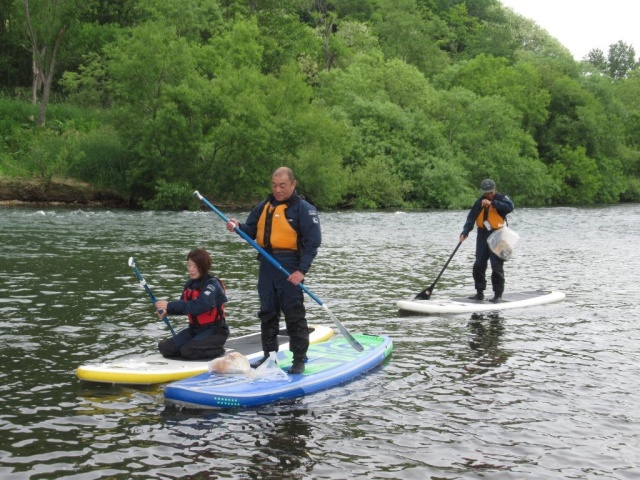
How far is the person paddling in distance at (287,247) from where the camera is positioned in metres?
8.42

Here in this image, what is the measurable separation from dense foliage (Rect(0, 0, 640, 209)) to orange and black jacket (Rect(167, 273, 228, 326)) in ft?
102

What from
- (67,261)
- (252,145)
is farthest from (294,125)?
(67,261)

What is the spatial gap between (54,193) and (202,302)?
106 ft

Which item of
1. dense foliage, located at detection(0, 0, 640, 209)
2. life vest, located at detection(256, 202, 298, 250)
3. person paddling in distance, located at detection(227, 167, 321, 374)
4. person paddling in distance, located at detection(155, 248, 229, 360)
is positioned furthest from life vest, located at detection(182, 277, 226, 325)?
dense foliage, located at detection(0, 0, 640, 209)

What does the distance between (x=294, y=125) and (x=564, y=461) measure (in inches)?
1496

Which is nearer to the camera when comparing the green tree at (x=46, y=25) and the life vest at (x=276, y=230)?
the life vest at (x=276, y=230)

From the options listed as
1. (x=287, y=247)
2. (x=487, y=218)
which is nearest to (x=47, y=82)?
(x=487, y=218)

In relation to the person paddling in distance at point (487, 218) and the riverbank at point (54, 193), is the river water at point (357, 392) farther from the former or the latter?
the riverbank at point (54, 193)

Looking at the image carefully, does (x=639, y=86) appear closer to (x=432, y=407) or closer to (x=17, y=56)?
(x=17, y=56)

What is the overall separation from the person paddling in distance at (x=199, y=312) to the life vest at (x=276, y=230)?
0.68m

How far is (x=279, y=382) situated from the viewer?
27.0 ft

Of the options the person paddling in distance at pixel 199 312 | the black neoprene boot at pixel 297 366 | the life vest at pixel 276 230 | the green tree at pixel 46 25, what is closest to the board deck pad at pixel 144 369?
the person paddling in distance at pixel 199 312

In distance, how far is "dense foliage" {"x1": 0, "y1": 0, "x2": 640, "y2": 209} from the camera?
41.3 m

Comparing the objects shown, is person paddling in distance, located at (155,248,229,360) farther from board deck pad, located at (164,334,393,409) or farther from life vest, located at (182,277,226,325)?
board deck pad, located at (164,334,393,409)
